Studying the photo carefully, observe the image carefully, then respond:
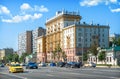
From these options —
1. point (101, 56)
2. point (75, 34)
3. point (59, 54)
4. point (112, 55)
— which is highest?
point (75, 34)

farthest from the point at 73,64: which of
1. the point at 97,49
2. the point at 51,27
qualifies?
the point at 51,27

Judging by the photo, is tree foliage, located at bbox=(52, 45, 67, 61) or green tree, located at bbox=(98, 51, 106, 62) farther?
tree foliage, located at bbox=(52, 45, 67, 61)

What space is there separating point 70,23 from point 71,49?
46.8 ft

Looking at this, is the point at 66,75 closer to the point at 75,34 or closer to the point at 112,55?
the point at 112,55

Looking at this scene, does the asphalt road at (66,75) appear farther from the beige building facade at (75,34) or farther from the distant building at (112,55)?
the beige building facade at (75,34)

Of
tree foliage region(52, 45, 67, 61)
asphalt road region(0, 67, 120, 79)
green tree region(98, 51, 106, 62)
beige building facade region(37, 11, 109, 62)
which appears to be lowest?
asphalt road region(0, 67, 120, 79)

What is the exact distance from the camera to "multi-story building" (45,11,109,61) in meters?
124

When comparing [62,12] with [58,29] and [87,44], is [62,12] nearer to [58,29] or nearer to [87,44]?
[58,29]

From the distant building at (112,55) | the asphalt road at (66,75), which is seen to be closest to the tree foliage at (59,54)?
the distant building at (112,55)

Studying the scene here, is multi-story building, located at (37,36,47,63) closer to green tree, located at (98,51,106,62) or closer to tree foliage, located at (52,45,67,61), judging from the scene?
tree foliage, located at (52,45,67,61)

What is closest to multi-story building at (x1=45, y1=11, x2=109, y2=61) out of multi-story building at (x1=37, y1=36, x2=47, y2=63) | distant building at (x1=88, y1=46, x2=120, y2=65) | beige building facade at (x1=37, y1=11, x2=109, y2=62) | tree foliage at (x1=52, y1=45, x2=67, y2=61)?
beige building facade at (x1=37, y1=11, x2=109, y2=62)

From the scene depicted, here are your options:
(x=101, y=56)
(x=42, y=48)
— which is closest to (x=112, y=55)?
(x=101, y=56)

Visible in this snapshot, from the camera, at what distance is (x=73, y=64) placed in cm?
6906

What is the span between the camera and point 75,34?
4865 inches
